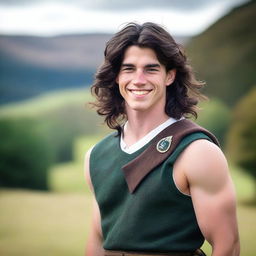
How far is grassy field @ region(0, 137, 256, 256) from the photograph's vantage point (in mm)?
6156

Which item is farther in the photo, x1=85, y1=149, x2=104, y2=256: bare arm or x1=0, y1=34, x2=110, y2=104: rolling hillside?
x1=0, y1=34, x2=110, y2=104: rolling hillside

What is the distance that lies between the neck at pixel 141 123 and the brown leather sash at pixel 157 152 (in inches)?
2.0

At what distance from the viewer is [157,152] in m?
2.29

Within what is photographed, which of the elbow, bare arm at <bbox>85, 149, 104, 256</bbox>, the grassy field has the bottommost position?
the grassy field

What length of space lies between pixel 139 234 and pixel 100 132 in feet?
15.5

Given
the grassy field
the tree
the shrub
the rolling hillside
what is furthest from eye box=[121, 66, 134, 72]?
the rolling hillside

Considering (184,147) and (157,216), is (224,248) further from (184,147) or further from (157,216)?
(184,147)

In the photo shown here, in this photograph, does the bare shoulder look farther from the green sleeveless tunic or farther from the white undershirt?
the white undershirt

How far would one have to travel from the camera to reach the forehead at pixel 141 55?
7.66ft

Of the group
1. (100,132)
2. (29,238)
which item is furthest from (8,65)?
(29,238)

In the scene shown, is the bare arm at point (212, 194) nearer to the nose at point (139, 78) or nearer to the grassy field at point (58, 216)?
the nose at point (139, 78)

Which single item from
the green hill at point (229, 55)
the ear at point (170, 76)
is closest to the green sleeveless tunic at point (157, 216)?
the ear at point (170, 76)

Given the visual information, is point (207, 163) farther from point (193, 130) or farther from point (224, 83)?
point (224, 83)

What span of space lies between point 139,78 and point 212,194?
0.48 meters
